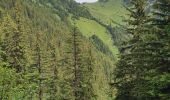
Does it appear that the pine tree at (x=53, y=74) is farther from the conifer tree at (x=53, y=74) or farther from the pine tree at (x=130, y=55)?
the pine tree at (x=130, y=55)

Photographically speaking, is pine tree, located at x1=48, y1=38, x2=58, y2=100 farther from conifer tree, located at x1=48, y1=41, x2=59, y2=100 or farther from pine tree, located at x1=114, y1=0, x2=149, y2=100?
pine tree, located at x1=114, y1=0, x2=149, y2=100

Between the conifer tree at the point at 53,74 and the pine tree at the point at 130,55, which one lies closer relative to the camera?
the pine tree at the point at 130,55

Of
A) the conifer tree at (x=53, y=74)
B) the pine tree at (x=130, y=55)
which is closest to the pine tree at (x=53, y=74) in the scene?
the conifer tree at (x=53, y=74)

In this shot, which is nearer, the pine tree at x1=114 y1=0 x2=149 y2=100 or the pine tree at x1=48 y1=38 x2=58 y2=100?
the pine tree at x1=114 y1=0 x2=149 y2=100

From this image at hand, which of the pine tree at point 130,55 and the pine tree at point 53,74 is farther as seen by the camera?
the pine tree at point 53,74

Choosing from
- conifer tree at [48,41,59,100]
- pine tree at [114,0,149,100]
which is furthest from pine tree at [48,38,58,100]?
pine tree at [114,0,149,100]

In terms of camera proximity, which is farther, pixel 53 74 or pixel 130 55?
pixel 53 74

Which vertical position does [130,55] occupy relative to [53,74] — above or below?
above

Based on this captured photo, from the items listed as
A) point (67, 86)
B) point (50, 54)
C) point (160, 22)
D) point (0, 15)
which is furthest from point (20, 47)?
point (0, 15)

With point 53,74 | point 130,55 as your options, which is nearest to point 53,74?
point 53,74

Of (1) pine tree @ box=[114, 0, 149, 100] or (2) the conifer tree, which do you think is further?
(2) the conifer tree

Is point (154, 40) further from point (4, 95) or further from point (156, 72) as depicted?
point (4, 95)

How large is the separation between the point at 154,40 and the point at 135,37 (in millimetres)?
9186

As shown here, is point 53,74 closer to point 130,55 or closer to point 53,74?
point 53,74
